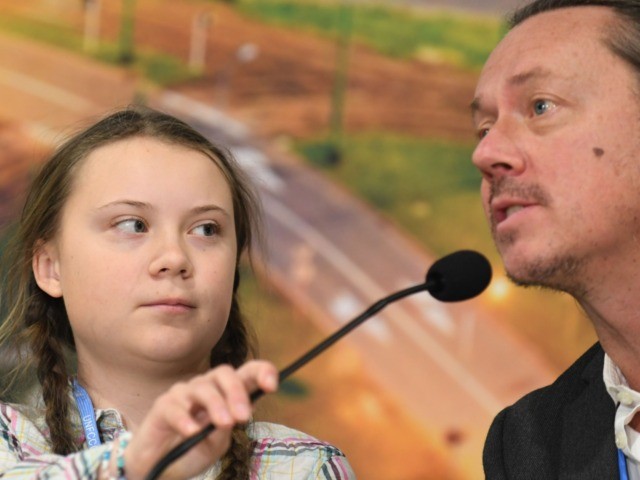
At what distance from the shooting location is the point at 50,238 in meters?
1.69

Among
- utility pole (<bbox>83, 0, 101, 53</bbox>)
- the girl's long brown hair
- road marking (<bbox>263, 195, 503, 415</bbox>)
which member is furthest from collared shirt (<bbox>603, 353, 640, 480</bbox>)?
utility pole (<bbox>83, 0, 101, 53</bbox>)

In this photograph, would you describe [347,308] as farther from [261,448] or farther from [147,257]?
[147,257]

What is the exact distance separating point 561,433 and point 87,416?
735mm

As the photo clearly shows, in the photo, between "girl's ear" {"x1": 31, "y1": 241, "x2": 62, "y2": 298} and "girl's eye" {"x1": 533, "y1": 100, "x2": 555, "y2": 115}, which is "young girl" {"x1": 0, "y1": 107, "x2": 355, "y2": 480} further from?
"girl's eye" {"x1": 533, "y1": 100, "x2": 555, "y2": 115}

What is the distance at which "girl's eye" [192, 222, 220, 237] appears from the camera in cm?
159

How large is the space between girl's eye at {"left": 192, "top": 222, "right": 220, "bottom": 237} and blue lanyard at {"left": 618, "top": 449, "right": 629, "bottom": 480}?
2.24 ft

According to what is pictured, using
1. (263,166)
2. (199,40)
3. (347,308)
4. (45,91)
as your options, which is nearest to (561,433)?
(347,308)

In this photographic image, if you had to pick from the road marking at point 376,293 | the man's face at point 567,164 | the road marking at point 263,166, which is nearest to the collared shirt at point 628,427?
the man's face at point 567,164

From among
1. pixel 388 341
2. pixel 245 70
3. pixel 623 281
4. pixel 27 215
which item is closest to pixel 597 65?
pixel 623 281

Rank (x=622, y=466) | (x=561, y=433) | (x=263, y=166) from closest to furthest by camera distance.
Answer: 1. (x=622, y=466)
2. (x=561, y=433)
3. (x=263, y=166)

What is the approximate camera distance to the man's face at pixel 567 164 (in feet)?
5.15

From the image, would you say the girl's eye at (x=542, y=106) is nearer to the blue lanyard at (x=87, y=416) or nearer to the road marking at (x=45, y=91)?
the blue lanyard at (x=87, y=416)

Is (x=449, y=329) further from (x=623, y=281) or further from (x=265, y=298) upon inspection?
(x=623, y=281)

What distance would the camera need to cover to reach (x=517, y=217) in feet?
5.21
